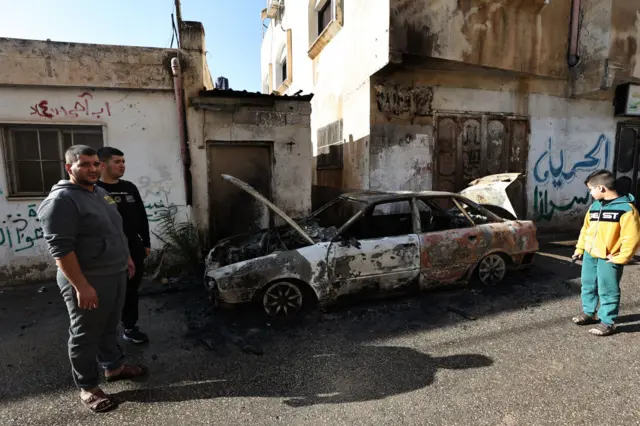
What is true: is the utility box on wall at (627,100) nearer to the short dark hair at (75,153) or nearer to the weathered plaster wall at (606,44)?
the weathered plaster wall at (606,44)

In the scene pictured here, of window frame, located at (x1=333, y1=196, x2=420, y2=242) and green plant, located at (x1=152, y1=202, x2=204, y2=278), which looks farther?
green plant, located at (x1=152, y1=202, x2=204, y2=278)

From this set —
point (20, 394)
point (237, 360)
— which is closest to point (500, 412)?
point (237, 360)

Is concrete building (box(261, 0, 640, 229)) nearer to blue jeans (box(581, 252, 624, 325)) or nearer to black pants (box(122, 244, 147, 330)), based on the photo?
blue jeans (box(581, 252, 624, 325))

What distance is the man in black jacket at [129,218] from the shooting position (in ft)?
10.8

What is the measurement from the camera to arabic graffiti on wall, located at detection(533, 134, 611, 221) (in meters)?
8.34

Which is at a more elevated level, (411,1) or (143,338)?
(411,1)

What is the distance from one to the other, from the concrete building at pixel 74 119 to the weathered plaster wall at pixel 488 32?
12.2 feet

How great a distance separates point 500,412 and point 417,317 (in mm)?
1565

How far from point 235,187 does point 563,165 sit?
7705 mm

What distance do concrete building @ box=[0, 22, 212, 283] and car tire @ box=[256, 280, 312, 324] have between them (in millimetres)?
2878

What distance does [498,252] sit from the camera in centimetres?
477

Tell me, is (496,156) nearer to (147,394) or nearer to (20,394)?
(147,394)

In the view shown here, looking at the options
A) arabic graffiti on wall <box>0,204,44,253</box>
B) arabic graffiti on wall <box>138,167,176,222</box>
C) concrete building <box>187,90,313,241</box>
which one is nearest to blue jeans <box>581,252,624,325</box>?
concrete building <box>187,90,313,241</box>

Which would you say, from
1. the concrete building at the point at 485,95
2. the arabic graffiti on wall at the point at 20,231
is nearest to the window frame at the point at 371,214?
the concrete building at the point at 485,95
